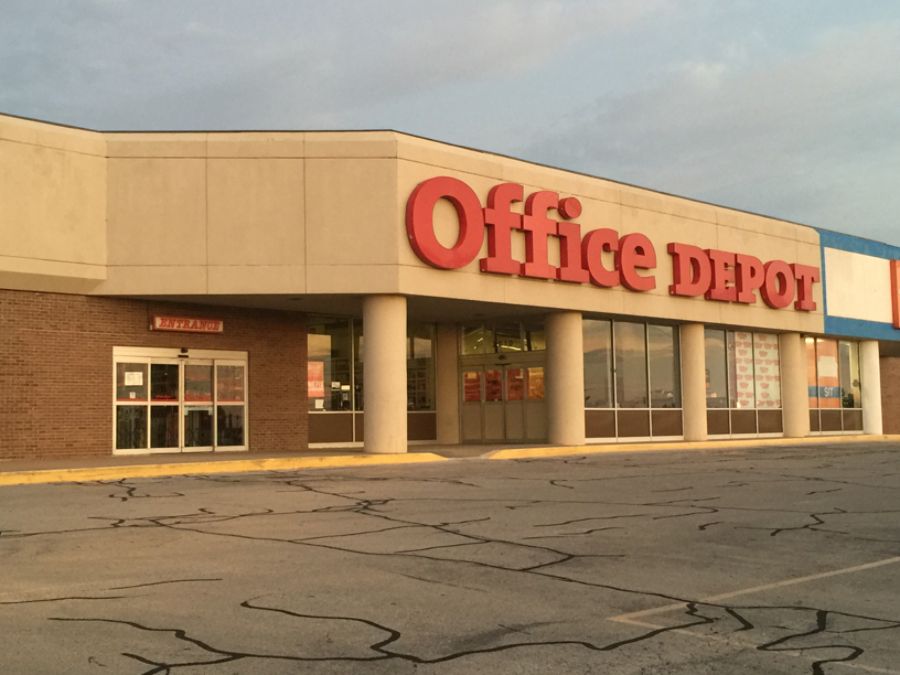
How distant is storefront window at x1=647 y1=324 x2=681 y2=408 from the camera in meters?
33.7

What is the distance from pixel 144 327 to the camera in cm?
2509

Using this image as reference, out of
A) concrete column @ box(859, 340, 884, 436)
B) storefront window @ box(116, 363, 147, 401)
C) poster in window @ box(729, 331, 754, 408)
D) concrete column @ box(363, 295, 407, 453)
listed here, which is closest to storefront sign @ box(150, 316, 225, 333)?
storefront window @ box(116, 363, 147, 401)

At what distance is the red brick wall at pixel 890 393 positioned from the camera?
48781 mm

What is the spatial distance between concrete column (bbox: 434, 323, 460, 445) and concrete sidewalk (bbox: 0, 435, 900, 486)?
3.98 meters

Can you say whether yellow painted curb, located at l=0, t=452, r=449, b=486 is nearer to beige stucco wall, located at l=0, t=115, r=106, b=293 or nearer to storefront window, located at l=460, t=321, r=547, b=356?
beige stucco wall, located at l=0, t=115, r=106, b=293

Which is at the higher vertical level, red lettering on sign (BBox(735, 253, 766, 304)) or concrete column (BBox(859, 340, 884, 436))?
red lettering on sign (BBox(735, 253, 766, 304))

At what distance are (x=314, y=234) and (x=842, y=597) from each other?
18427 mm

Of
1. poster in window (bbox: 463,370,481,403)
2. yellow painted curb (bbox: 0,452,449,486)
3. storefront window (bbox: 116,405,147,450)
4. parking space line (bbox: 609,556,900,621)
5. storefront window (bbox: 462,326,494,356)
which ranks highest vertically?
storefront window (bbox: 462,326,494,356)

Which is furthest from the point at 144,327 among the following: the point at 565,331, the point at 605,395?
the point at 605,395

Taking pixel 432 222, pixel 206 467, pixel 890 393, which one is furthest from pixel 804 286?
pixel 206 467

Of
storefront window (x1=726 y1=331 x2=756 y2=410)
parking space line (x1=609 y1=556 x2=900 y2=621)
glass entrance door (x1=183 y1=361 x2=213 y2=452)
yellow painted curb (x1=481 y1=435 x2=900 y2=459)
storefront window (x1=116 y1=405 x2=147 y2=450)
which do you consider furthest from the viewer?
storefront window (x1=726 y1=331 x2=756 y2=410)

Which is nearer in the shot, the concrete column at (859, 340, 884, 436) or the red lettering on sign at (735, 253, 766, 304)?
the red lettering on sign at (735, 253, 766, 304)

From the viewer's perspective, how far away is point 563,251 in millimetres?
28891

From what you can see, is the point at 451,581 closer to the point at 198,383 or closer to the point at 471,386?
the point at 198,383
